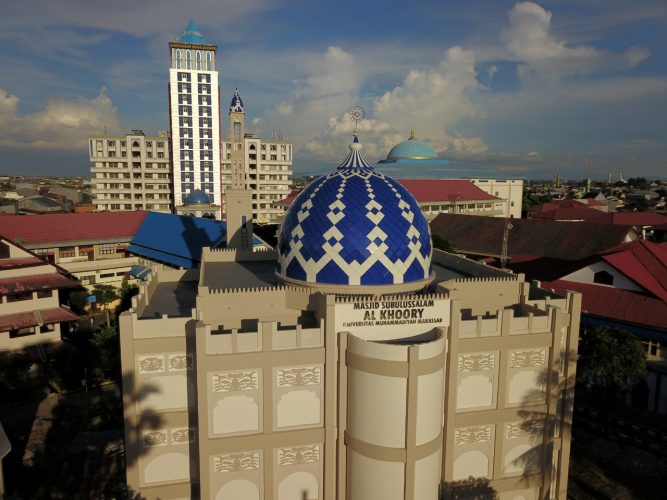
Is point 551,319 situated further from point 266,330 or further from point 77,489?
point 77,489

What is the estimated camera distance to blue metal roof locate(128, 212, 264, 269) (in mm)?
42750

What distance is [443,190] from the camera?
7900cm

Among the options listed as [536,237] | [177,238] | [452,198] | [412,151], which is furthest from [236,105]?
[412,151]

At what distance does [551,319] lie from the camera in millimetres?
17578

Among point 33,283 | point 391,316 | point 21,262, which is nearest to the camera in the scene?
point 391,316

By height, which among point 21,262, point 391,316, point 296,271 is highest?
point 296,271

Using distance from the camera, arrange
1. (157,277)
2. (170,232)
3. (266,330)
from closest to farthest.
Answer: (266,330) → (157,277) → (170,232)

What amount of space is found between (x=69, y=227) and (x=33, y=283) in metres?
17.2

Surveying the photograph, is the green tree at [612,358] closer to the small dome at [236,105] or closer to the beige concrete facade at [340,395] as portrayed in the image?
the beige concrete facade at [340,395]

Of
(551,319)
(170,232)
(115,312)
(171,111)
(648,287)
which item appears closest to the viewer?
(551,319)

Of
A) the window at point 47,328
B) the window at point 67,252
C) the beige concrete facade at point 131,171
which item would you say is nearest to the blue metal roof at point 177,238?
the window at point 67,252

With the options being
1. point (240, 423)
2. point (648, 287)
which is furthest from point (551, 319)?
point (648, 287)

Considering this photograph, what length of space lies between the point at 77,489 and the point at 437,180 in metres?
72.2

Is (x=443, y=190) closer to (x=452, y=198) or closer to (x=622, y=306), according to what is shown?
(x=452, y=198)
